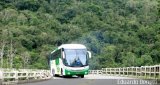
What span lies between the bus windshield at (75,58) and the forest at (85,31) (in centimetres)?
2982

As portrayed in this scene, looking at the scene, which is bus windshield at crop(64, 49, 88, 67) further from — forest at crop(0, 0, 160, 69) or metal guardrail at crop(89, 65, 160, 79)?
forest at crop(0, 0, 160, 69)

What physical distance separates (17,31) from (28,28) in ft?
18.4

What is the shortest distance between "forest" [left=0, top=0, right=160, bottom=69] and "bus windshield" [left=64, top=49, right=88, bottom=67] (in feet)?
97.8

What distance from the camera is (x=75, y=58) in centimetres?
3222

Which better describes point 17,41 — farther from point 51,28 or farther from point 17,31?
point 51,28

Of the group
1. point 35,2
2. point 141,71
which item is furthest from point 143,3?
point 141,71

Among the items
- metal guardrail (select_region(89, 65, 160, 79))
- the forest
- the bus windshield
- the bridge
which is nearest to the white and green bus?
the bus windshield

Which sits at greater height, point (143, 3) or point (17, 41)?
point (143, 3)

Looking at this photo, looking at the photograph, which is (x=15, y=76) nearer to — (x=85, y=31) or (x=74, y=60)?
Answer: (x=74, y=60)

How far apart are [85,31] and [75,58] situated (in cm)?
8217

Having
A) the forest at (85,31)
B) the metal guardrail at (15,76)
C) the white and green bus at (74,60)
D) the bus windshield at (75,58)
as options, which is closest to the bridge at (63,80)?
the metal guardrail at (15,76)

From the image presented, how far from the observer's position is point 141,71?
95.0 feet

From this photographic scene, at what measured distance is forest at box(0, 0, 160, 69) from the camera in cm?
7919

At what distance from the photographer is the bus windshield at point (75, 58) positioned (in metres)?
32.0
